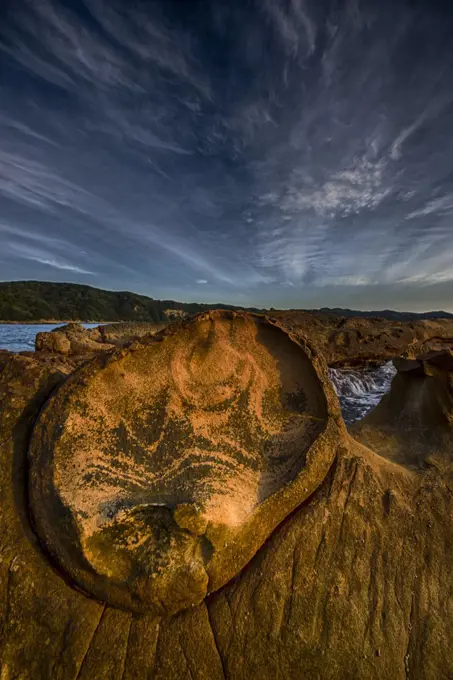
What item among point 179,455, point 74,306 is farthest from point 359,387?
point 74,306

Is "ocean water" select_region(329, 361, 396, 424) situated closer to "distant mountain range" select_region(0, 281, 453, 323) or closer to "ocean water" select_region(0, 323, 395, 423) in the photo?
"ocean water" select_region(0, 323, 395, 423)

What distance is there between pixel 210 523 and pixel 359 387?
9.86 meters

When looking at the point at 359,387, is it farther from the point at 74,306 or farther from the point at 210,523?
the point at 74,306

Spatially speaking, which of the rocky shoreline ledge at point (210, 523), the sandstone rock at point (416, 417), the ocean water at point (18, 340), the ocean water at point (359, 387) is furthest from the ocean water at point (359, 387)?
the ocean water at point (18, 340)

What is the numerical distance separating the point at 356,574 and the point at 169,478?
1.16 m

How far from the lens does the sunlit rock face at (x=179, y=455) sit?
160 cm

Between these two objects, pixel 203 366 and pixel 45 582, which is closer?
pixel 45 582

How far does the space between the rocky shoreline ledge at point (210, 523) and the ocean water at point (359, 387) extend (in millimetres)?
5210

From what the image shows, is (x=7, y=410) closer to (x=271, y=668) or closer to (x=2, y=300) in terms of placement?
(x=271, y=668)

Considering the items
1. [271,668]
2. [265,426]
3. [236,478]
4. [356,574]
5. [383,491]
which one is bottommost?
[271,668]

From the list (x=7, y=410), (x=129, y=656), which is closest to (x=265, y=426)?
(x=129, y=656)

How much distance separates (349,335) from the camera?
13.6m

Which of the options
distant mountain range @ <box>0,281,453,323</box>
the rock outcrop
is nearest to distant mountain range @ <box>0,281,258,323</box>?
distant mountain range @ <box>0,281,453,323</box>

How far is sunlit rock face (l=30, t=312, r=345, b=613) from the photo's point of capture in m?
1.60
